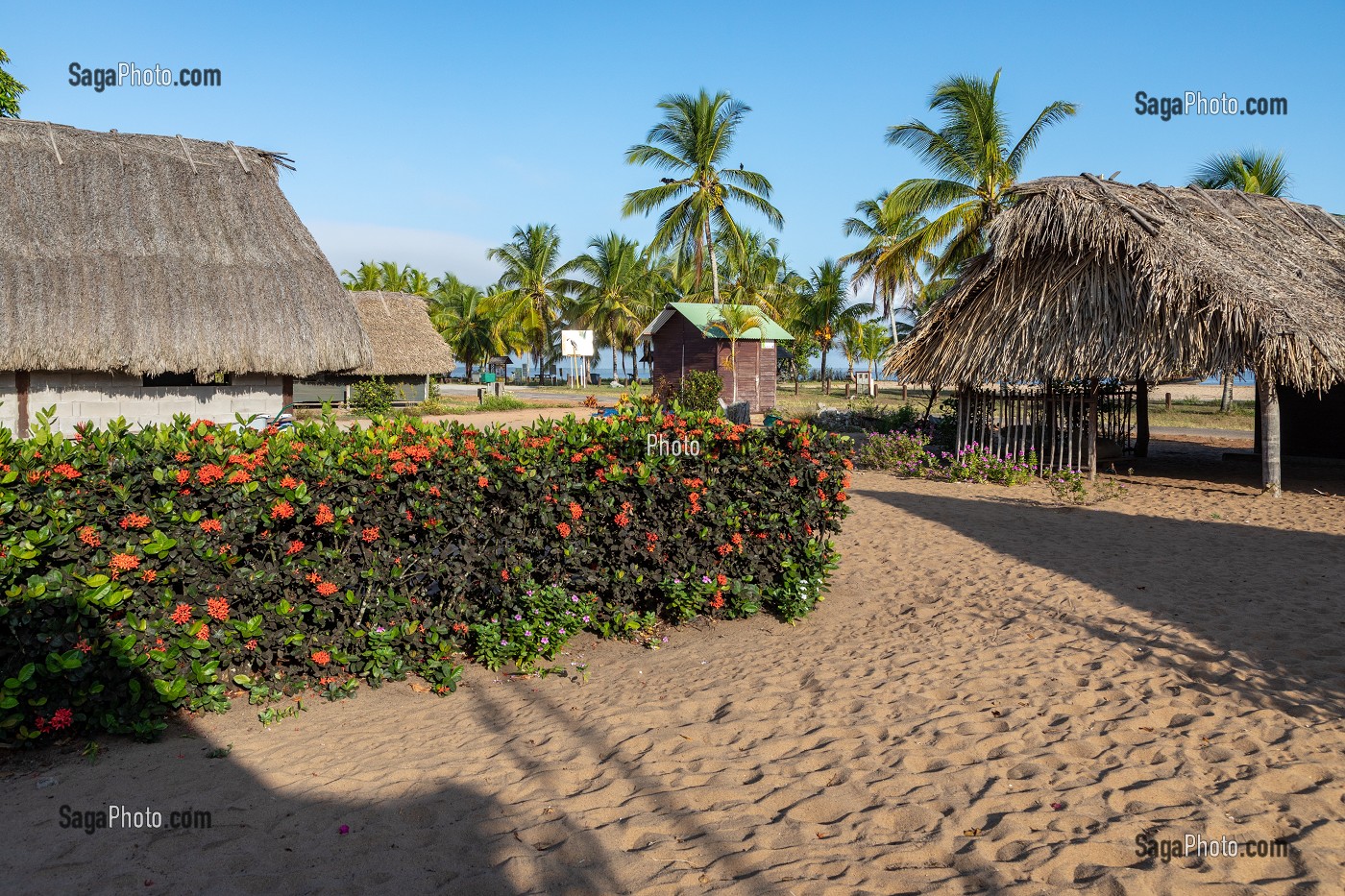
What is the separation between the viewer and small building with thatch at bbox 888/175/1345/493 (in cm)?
1143

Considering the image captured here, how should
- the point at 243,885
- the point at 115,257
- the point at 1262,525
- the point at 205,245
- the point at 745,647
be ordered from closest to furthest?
1. the point at 243,885
2. the point at 745,647
3. the point at 1262,525
4. the point at 115,257
5. the point at 205,245

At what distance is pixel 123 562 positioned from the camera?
3850 millimetres

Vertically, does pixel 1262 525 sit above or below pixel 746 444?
below

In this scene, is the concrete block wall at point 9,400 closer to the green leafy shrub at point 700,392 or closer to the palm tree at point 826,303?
the green leafy shrub at point 700,392

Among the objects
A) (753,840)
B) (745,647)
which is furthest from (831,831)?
(745,647)

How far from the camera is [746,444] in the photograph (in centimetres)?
603

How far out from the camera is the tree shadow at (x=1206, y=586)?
4.75 metres

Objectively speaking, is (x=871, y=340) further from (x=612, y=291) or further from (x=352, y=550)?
A: (x=352, y=550)

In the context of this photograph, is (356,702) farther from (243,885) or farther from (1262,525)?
(1262,525)

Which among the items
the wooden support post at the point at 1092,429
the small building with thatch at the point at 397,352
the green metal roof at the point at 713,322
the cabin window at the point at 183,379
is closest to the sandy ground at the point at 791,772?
the wooden support post at the point at 1092,429

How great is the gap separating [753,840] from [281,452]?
10.3ft

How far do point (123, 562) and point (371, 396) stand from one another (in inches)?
954

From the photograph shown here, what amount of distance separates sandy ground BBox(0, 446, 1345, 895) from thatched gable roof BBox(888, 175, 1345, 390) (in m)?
6.69

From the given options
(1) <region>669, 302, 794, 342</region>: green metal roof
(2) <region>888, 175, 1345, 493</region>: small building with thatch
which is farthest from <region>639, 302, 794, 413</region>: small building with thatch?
(2) <region>888, 175, 1345, 493</region>: small building with thatch
